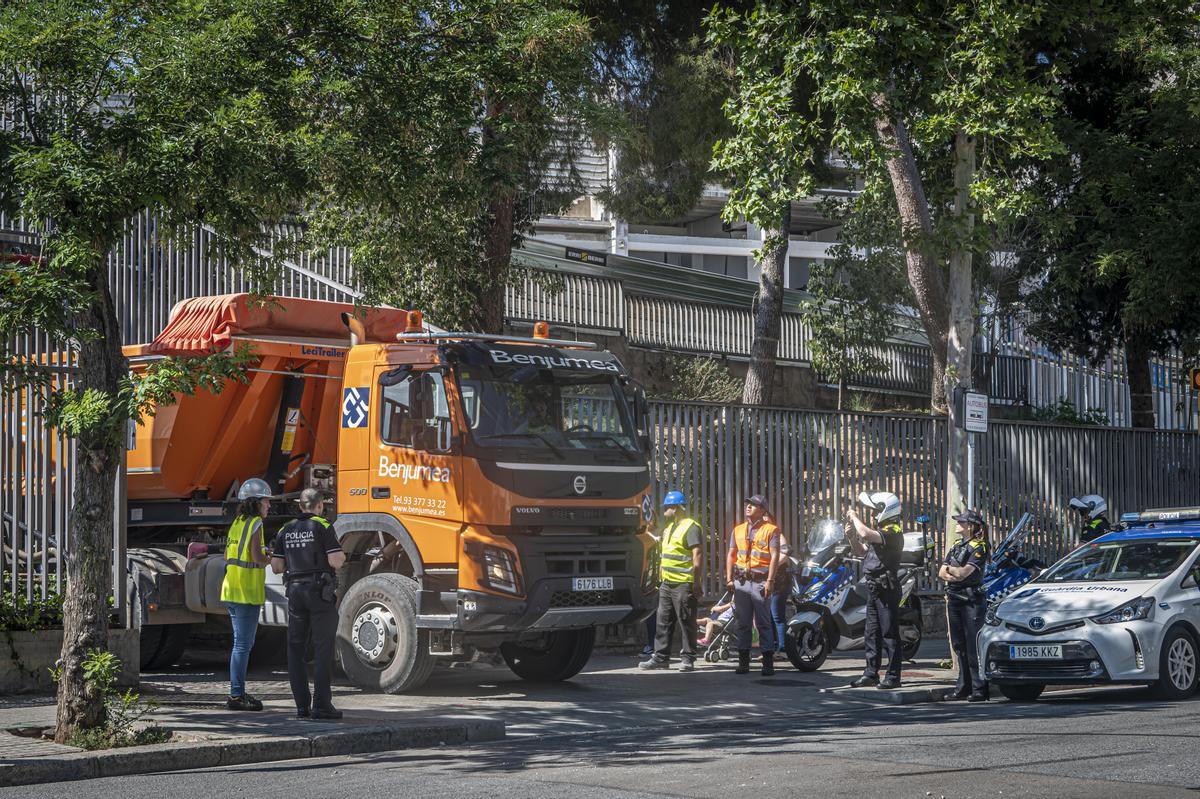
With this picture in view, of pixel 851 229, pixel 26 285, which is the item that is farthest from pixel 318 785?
pixel 851 229

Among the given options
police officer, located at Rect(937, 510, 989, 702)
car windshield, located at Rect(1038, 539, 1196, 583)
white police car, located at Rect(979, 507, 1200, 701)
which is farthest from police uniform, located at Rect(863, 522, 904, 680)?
car windshield, located at Rect(1038, 539, 1196, 583)

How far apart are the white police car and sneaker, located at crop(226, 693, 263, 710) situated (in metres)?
6.35

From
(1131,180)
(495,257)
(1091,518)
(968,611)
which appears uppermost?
(1131,180)

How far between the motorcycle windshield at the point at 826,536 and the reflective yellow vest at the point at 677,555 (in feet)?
5.86

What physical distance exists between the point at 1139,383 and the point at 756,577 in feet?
46.1

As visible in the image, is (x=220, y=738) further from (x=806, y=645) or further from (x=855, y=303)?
(x=855, y=303)

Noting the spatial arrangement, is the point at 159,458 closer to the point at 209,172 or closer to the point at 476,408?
the point at 476,408

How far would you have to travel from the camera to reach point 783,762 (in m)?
9.30

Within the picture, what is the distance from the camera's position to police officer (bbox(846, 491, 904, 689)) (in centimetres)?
1341

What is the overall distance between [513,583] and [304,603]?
194 centimetres

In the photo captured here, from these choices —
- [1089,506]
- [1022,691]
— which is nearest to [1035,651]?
[1022,691]

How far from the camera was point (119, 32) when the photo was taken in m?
10.2

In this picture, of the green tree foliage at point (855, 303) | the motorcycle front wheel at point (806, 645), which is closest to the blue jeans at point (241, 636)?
the motorcycle front wheel at point (806, 645)

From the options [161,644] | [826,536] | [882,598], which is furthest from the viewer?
[826,536]
